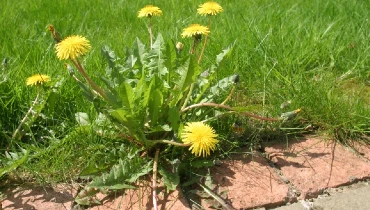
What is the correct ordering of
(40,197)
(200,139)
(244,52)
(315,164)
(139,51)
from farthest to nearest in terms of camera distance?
(244,52)
(139,51)
(315,164)
(40,197)
(200,139)

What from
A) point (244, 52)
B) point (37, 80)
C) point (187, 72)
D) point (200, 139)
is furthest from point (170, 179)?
point (244, 52)

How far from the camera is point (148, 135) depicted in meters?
1.55

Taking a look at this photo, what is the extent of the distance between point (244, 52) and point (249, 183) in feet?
2.91

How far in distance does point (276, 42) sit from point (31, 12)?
5.54 feet

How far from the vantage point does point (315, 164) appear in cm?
157

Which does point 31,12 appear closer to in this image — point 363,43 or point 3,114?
point 3,114

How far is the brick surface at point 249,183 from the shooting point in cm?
140

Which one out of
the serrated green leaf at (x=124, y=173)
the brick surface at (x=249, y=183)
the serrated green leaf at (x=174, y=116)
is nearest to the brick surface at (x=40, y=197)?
the serrated green leaf at (x=124, y=173)

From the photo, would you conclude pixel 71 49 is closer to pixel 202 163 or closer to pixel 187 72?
pixel 187 72

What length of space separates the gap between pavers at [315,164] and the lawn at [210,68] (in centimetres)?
7

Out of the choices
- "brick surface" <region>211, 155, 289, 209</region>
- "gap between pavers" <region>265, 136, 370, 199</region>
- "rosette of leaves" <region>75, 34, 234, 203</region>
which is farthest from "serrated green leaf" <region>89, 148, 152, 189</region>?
"gap between pavers" <region>265, 136, 370, 199</region>

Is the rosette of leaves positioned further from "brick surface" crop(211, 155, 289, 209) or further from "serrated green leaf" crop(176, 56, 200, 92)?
"brick surface" crop(211, 155, 289, 209)

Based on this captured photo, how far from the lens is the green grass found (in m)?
1.73

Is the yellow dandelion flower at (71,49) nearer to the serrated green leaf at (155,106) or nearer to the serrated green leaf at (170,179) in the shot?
the serrated green leaf at (155,106)
